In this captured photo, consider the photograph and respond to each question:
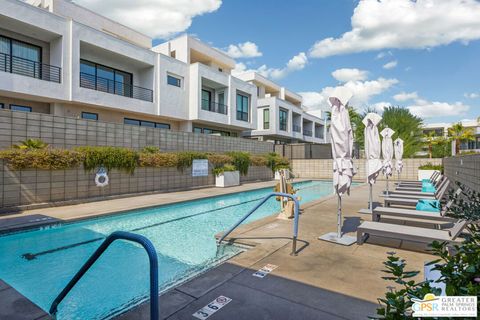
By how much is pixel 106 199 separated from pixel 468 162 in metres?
12.1

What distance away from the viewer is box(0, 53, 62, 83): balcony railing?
12953mm

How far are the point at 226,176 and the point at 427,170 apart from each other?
1460 centimetres

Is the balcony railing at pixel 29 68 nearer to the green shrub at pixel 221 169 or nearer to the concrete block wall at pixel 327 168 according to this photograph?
the green shrub at pixel 221 169

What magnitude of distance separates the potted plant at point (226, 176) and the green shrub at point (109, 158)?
17.6 feet

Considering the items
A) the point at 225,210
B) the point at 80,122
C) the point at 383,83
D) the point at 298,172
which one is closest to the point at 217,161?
the point at 225,210

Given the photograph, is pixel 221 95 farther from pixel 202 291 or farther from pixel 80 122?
pixel 202 291

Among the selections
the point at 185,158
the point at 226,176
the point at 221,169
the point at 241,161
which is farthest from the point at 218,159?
the point at 185,158

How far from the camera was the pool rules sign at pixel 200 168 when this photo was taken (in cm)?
1487

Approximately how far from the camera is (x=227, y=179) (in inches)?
635

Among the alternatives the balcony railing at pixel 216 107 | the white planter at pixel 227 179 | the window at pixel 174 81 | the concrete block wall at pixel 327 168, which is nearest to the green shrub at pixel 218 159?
the white planter at pixel 227 179

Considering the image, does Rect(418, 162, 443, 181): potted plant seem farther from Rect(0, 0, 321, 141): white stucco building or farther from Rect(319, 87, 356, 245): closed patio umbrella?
Rect(319, 87, 356, 245): closed patio umbrella

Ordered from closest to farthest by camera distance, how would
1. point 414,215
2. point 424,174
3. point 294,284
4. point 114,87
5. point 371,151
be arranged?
point 294,284 → point 414,215 → point 371,151 → point 114,87 → point 424,174

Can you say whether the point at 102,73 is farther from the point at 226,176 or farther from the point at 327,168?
the point at 327,168

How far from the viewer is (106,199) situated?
35.1 feet
